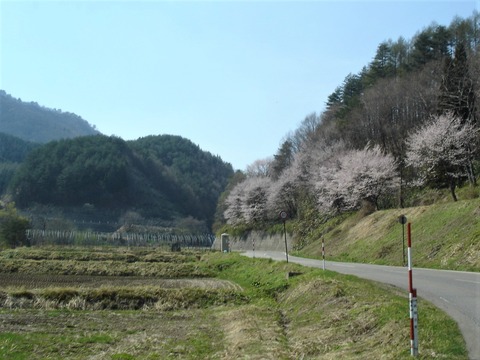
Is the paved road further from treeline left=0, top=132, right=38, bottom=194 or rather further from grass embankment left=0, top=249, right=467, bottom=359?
treeline left=0, top=132, right=38, bottom=194

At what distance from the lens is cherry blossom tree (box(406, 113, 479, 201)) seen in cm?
3559

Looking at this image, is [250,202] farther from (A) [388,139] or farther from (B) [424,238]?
(B) [424,238]

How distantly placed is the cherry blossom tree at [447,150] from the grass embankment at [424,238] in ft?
15.3

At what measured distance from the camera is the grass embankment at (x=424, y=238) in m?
20.5

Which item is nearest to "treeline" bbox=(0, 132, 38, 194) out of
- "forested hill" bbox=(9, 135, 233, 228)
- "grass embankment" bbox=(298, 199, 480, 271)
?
"forested hill" bbox=(9, 135, 233, 228)

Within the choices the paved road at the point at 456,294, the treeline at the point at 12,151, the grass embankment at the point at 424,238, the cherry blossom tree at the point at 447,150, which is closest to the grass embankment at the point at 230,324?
the paved road at the point at 456,294

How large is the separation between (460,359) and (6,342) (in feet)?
30.5

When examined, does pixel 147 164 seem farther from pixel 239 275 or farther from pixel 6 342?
pixel 6 342

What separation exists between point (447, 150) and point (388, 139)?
17201mm

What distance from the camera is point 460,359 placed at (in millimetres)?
6469

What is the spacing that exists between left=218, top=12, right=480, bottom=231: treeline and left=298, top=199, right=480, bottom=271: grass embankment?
5031 mm

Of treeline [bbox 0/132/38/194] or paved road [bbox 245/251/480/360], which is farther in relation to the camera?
treeline [bbox 0/132/38/194]

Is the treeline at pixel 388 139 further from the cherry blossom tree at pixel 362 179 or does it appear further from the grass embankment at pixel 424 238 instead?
the grass embankment at pixel 424 238

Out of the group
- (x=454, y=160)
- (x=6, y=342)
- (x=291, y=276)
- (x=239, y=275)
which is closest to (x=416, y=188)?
(x=454, y=160)
